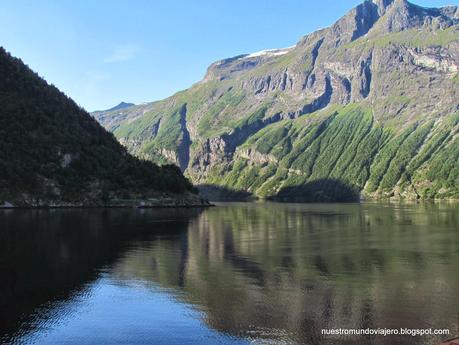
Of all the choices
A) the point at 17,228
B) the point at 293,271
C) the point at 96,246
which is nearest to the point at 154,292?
the point at 293,271

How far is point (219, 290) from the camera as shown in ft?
179

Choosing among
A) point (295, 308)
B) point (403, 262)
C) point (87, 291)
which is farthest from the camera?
point (403, 262)

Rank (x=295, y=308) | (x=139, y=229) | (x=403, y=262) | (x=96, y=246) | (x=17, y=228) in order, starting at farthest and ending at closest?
(x=139, y=229) → (x=17, y=228) → (x=96, y=246) → (x=403, y=262) → (x=295, y=308)

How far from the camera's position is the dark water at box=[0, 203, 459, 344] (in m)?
39.8

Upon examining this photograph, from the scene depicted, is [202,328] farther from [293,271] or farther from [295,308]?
[293,271]

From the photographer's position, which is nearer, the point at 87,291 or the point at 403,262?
the point at 87,291

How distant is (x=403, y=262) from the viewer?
246 feet

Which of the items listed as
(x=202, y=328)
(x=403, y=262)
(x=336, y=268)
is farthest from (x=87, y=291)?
(x=403, y=262)

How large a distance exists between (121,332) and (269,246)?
5802 centimetres

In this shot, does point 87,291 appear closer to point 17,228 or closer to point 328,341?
point 328,341

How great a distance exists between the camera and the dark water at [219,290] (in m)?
39.8

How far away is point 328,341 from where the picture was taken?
3728 cm

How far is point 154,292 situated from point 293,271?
21.2 meters

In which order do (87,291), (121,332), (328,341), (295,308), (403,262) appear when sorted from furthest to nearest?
(403,262) → (87,291) → (295,308) → (121,332) → (328,341)
